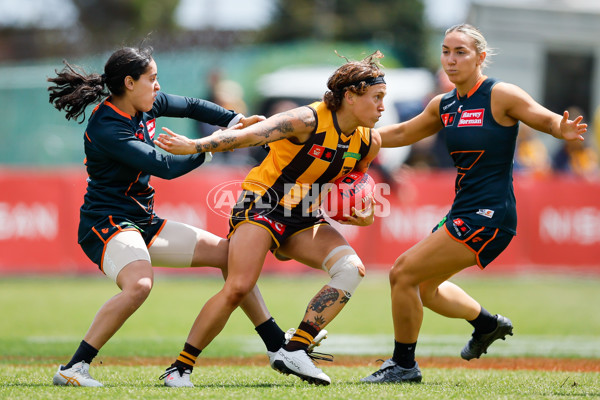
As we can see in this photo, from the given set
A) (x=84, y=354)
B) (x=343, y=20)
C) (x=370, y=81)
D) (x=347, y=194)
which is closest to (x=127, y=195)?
(x=84, y=354)

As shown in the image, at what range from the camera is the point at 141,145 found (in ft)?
17.2

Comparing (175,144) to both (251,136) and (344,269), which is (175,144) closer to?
(251,136)

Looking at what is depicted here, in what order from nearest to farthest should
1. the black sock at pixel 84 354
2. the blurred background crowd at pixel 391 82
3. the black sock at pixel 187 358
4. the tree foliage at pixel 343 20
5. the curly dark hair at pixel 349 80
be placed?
the black sock at pixel 84 354
the black sock at pixel 187 358
the curly dark hair at pixel 349 80
the blurred background crowd at pixel 391 82
the tree foliage at pixel 343 20

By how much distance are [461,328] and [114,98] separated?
5440 millimetres

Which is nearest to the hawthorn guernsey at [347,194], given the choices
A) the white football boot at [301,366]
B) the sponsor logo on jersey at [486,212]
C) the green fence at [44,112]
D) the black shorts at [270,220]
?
the black shorts at [270,220]

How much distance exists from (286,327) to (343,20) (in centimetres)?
3286

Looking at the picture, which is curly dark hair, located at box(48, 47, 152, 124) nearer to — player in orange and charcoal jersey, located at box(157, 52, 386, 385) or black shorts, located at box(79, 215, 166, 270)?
player in orange and charcoal jersey, located at box(157, 52, 386, 385)

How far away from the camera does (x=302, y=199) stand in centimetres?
562

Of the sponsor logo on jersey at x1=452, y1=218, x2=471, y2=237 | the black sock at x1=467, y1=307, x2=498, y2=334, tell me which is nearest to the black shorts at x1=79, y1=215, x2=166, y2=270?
the sponsor logo on jersey at x1=452, y1=218, x2=471, y2=237

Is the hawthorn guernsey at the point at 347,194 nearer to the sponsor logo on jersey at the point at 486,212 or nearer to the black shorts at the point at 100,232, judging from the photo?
the sponsor logo on jersey at the point at 486,212

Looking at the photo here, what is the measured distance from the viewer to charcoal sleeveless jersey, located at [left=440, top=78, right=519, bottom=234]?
5.48 metres

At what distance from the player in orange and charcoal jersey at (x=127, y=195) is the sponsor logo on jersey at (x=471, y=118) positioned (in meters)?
1.47

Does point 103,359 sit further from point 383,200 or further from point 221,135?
point 383,200

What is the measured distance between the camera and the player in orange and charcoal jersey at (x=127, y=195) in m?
5.23
